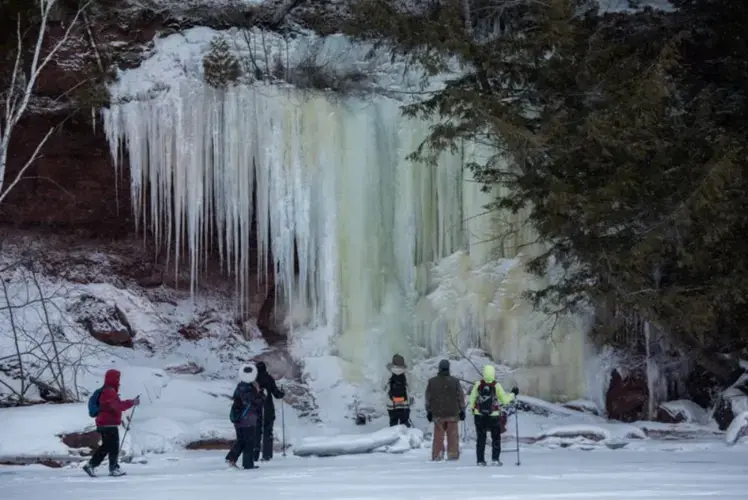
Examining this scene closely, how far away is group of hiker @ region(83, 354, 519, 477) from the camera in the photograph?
11.0 meters

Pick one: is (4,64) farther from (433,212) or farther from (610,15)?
(610,15)

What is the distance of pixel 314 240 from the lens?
18312mm

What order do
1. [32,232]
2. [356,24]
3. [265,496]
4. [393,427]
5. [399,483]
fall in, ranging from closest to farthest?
1. [265,496]
2. [399,483]
3. [393,427]
4. [356,24]
5. [32,232]

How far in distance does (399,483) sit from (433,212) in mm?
9432

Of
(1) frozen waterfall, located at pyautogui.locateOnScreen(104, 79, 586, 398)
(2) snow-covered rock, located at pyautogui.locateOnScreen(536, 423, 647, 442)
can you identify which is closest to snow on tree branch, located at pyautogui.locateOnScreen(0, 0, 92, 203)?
(1) frozen waterfall, located at pyautogui.locateOnScreen(104, 79, 586, 398)

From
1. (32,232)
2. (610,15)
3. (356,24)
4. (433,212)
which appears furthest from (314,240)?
(610,15)

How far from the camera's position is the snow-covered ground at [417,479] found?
8273 millimetres

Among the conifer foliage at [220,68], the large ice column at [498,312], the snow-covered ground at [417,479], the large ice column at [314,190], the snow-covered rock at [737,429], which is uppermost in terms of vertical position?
the conifer foliage at [220,68]

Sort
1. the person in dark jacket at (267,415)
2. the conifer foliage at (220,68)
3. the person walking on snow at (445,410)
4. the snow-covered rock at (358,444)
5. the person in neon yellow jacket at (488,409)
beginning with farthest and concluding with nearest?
the conifer foliage at (220,68) → the snow-covered rock at (358,444) → the person in dark jacket at (267,415) → the person walking on snow at (445,410) → the person in neon yellow jacket at (488,409)

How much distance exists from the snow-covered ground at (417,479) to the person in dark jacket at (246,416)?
303mm

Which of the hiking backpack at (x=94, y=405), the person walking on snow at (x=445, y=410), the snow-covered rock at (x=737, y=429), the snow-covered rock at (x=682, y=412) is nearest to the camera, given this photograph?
the hiking backpack at (x=94, y=405)

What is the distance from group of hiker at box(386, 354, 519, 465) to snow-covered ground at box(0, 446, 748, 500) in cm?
31

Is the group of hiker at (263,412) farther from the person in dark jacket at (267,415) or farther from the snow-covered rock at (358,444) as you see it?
the snow-covered rock at (358,444)

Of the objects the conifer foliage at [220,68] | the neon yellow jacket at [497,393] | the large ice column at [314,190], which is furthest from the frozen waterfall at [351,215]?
the neon yellow jacket at [497,393]
